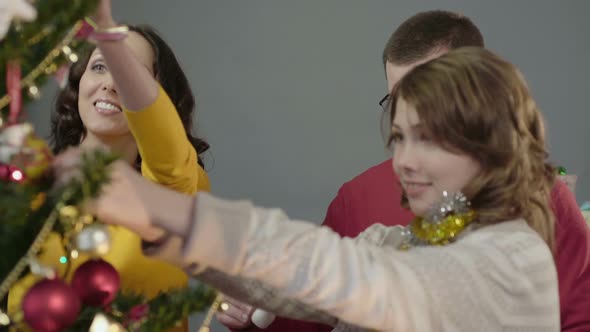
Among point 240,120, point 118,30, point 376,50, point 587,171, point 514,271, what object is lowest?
point 587,171

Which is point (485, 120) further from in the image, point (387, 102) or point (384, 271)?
point (387, 102)

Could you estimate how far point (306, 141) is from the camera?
2.76 metres

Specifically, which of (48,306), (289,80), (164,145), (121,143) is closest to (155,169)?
(164,145)

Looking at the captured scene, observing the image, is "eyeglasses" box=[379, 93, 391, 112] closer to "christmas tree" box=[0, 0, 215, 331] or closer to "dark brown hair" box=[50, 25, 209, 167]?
"dark brown hair" box=[50, 25, 209, 167]

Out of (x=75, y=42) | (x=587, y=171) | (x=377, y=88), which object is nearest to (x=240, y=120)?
(x=377, y=88)

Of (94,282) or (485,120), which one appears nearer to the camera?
(94,282)

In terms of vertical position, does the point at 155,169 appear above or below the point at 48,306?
below

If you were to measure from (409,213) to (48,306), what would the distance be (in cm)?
113

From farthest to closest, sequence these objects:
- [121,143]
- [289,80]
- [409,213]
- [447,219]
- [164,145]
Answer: [289,80]
[409,213]
[121,143]
[164,145]
[447,219]

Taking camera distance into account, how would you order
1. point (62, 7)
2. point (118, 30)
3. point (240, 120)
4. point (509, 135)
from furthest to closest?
1. point (240, 120)
2. point (509, 135)
3. point (118, 30)
4. point (62, 7)

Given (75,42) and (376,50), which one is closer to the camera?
(75,42)

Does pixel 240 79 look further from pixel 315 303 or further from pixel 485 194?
pixel 315 303

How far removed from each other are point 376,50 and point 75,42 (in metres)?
2.15

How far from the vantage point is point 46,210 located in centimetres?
66
